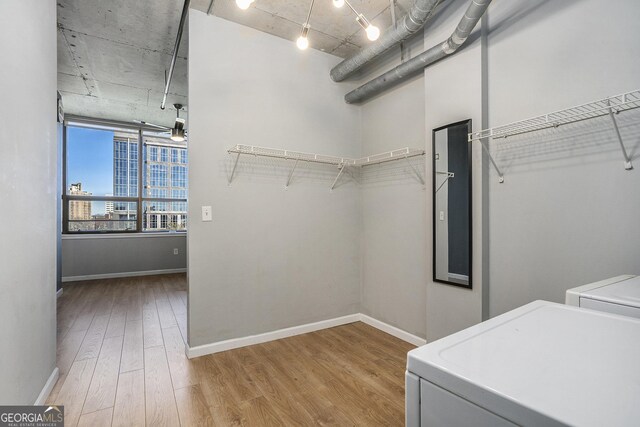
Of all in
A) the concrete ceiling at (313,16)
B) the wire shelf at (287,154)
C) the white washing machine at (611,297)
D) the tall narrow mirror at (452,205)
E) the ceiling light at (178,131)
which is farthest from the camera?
the ceiling light at (178,131)

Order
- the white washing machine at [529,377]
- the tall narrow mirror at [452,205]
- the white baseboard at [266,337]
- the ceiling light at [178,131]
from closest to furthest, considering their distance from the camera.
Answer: the white washing machine at [529,377] → the tall narrow mirror at [452,205] → the white baseboard at [266,337] → the ceiling light at [178,131]

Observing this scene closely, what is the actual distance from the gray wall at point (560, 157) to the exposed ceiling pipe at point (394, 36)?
50cm

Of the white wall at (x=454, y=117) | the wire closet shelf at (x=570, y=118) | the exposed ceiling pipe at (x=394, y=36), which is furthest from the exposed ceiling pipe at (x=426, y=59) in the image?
the wire closet shelf at (x=570, y=118)

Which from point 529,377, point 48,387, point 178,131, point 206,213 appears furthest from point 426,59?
point 178,131

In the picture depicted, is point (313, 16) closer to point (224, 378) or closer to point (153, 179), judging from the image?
point (224, 378)

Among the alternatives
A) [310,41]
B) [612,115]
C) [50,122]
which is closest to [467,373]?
[612,115]

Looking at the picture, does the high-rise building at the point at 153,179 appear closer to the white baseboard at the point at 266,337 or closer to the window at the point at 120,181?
the window at the point at 120,181

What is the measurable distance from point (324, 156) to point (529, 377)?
106 inches

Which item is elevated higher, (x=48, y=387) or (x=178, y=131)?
(x=178, y=131)

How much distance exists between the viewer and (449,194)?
91.5 inches

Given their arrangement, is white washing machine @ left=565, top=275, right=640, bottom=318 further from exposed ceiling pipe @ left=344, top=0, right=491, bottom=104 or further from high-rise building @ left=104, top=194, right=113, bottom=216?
high-rise building @ left=104, top=194, right=113, bottom=216

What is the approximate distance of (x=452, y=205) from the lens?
7.52ft

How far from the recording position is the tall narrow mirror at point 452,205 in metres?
2.19

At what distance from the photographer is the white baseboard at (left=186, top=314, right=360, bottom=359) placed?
8.25 feet
